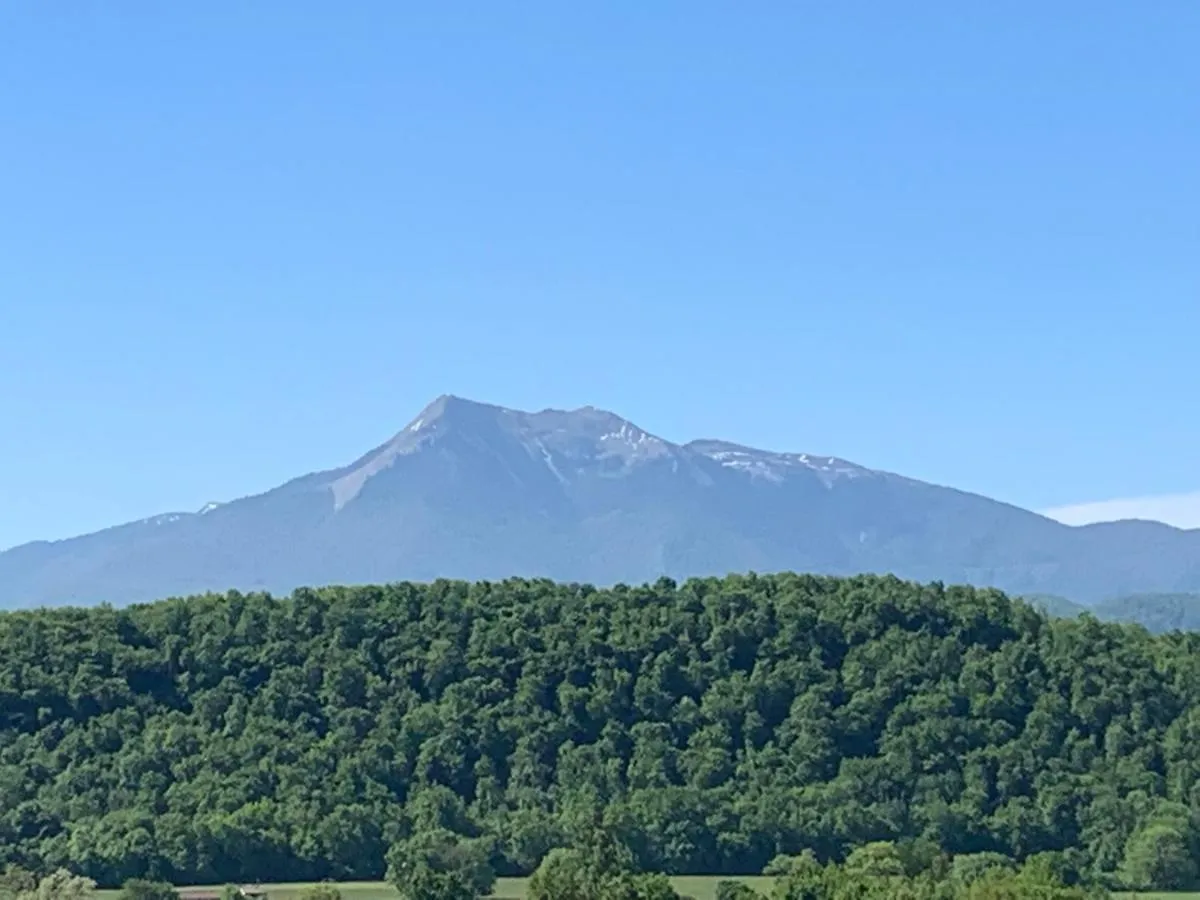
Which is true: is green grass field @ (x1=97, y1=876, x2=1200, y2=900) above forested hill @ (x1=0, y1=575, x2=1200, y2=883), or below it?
below

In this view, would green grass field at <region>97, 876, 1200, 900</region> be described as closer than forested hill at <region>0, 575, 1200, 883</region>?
Yes

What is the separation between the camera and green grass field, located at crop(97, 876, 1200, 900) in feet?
268

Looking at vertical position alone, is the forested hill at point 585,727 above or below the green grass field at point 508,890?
above

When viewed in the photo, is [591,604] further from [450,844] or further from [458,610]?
[450,844]

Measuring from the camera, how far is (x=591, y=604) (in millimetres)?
106625

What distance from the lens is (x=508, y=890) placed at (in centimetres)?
8506

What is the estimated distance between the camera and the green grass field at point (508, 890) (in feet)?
268

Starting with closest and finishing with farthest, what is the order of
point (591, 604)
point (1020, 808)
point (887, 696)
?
point (1020, 808), point (887, 696), point (591, 604)

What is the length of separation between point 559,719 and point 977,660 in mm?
19052

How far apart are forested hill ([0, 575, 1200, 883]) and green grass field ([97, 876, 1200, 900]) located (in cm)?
205

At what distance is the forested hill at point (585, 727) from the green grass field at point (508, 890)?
2049 mm

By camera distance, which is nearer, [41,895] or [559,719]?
[41,895]

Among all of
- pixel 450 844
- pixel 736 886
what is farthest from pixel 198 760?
pixel 736 886

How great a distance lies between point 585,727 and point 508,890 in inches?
583
